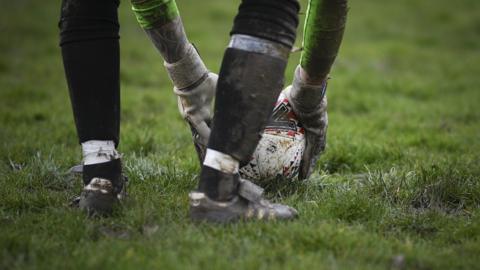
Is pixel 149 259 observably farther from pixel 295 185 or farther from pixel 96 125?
pixel 295 185

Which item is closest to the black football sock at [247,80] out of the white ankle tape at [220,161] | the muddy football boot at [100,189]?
the white ankle tape at [220,161]

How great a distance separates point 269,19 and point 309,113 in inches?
32.5

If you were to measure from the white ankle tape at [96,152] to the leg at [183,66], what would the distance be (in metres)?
0.51

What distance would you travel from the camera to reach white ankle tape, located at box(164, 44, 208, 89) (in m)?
2.96

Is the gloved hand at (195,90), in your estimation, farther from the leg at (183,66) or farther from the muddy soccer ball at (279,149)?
the muddy soccer ball at (279,149)

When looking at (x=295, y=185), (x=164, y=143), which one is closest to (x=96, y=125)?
(x=295, y=185)

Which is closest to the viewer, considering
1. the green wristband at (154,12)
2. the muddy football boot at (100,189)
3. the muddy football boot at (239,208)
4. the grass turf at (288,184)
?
the grass turf at (288,184)

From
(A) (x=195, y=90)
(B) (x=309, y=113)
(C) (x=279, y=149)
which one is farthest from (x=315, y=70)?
(A) (x=195, y=90)

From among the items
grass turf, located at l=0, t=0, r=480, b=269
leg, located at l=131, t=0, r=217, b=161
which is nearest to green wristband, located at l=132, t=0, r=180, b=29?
leg, located at l=131, t=0, r=217, b=161

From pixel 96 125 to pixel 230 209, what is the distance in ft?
2.26

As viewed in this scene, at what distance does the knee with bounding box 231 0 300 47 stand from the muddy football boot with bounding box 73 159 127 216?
2.69 feet

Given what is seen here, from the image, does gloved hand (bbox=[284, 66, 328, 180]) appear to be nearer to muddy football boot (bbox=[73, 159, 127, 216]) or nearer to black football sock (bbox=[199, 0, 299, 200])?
black football sock (bbox=[199, 0, 299, 200])

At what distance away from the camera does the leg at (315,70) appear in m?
2.75

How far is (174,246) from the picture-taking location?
229cm
